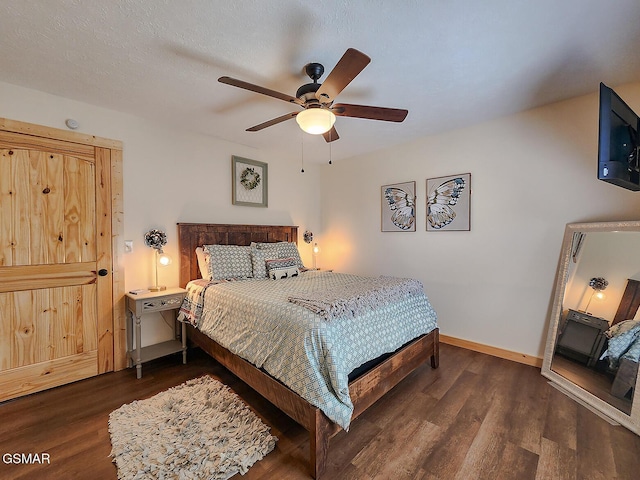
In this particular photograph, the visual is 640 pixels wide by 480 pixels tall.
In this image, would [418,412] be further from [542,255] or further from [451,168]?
[451,168]

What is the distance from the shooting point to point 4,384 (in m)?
2.23

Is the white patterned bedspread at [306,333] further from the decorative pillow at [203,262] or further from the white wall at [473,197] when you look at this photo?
the white wall at [473,197]

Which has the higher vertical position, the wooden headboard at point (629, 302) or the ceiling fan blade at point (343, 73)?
the ceiling fan blade at point (343, 73)

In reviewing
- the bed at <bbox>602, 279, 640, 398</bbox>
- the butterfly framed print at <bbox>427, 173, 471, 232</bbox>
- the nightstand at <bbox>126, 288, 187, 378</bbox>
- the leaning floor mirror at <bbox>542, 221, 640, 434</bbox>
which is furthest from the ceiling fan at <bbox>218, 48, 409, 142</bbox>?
the bed at <bbox>602, 279, 640, 398</bbox>

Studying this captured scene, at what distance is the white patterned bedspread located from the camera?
1.60 meters

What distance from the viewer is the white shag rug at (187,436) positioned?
61.5 inches

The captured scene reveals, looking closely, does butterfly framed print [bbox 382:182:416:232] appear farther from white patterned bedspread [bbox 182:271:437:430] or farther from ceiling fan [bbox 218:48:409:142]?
ceiling fan [bbox 218:48:409:142]

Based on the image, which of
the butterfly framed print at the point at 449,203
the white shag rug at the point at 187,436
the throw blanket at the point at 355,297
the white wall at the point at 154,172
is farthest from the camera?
the butterfly framed print at the point at 449,203

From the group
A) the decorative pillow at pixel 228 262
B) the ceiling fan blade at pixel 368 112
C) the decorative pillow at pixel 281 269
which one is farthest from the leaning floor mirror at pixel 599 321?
the decorative pillow at pixel 228 262

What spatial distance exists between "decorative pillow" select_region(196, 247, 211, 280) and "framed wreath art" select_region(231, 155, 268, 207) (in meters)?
0.84

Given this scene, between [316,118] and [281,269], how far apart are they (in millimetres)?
1872

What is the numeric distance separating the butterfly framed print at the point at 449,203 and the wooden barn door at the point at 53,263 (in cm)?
355

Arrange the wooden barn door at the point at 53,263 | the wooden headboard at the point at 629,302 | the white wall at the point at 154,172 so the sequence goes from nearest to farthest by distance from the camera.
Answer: the wooden headboard at the point at 629,302 → the wooden barn door at the point at 53,263 → the white wall at the point at 154,172

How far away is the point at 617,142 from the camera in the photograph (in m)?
1.84
